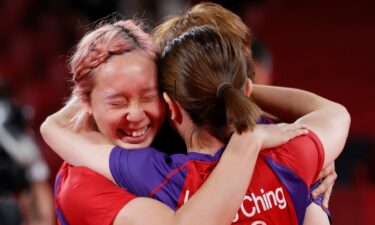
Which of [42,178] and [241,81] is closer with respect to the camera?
[241,81]

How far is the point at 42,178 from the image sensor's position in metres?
4.67

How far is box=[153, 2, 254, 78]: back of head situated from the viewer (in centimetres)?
190

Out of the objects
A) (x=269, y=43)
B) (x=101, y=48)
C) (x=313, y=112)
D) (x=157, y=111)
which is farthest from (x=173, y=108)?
(x=269, y=43)

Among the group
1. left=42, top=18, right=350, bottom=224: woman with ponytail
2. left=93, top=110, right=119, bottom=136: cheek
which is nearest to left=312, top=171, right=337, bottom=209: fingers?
left=42, top=18, right=350, bottom=224: woman with ponytail

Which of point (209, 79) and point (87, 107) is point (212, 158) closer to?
point (209, 79)

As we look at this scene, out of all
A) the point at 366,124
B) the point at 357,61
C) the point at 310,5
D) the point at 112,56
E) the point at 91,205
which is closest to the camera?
the point at 91,205

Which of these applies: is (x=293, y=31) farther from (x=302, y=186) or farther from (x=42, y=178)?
(x=302, y=186)

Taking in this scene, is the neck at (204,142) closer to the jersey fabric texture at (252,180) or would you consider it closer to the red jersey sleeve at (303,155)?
the jersey fabric texture at (252,180)

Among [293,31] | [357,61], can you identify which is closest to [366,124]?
[357,61]

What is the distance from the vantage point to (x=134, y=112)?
1813 mm

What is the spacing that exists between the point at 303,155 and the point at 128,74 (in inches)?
16.8

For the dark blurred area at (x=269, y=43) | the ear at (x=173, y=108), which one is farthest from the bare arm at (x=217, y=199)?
the dark blurred area at (x=269, y=43)

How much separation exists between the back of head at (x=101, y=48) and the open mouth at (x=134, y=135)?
0.42 ft

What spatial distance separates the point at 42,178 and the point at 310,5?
2.73 metres
